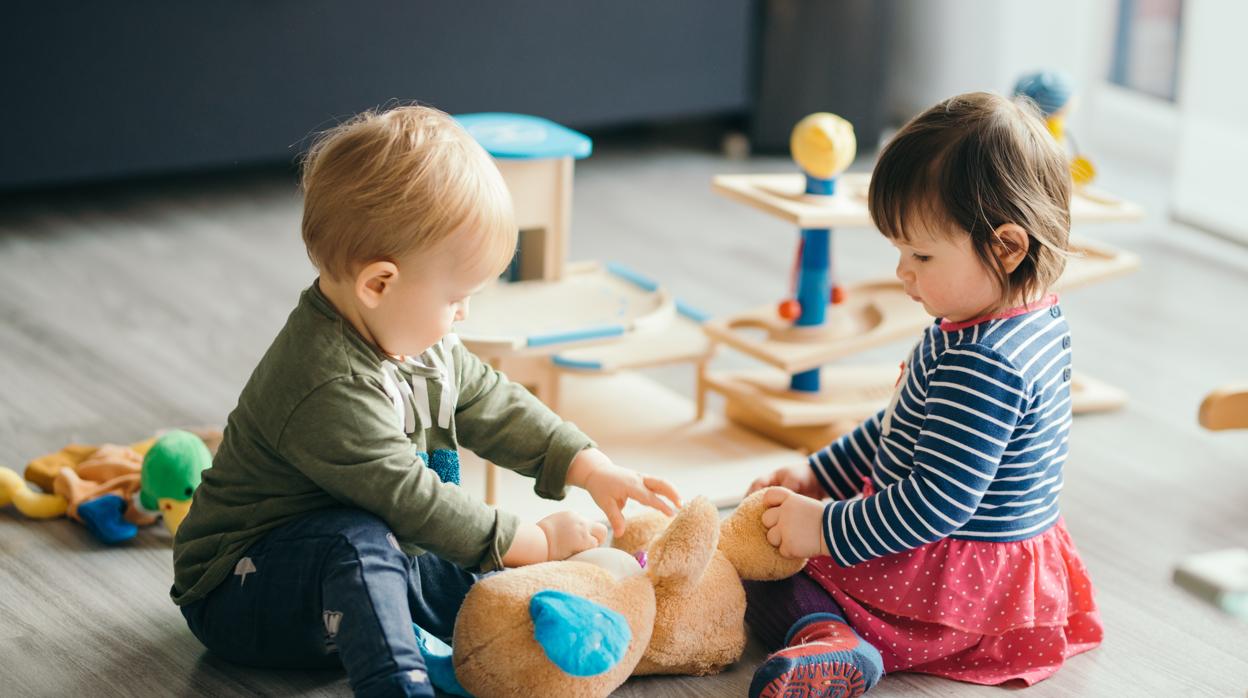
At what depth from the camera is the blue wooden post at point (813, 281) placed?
1.58 meters

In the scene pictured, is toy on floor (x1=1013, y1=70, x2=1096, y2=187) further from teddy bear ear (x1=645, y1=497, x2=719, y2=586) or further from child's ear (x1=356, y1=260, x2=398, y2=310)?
child's ear (x1=356, y1=260, x2=398, y2=310)

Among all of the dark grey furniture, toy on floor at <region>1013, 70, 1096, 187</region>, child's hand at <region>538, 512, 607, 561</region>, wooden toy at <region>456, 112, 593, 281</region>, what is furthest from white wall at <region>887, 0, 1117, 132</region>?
child's hand at <region>538, 512, 607, 561</region>

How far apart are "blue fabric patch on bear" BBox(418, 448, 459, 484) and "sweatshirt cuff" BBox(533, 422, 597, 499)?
0.24ft

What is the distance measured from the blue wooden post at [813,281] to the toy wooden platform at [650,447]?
0.30ft

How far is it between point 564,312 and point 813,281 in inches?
10.9

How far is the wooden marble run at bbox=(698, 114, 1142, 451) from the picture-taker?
153cm

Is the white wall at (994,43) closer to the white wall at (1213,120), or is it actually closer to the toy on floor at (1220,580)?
the white wall at (1213,120)

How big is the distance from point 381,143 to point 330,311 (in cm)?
13

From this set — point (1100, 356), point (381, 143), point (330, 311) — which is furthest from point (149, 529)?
point (1100, 356)

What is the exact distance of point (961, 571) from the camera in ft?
3.68

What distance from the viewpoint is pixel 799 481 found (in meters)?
1.27

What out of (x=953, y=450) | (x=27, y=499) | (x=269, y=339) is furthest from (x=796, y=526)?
(x=269, y=339)

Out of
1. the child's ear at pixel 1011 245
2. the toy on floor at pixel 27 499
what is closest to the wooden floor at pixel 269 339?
the toy on floor at pixel 27 499

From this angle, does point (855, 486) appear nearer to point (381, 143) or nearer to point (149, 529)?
point (381, 143)
